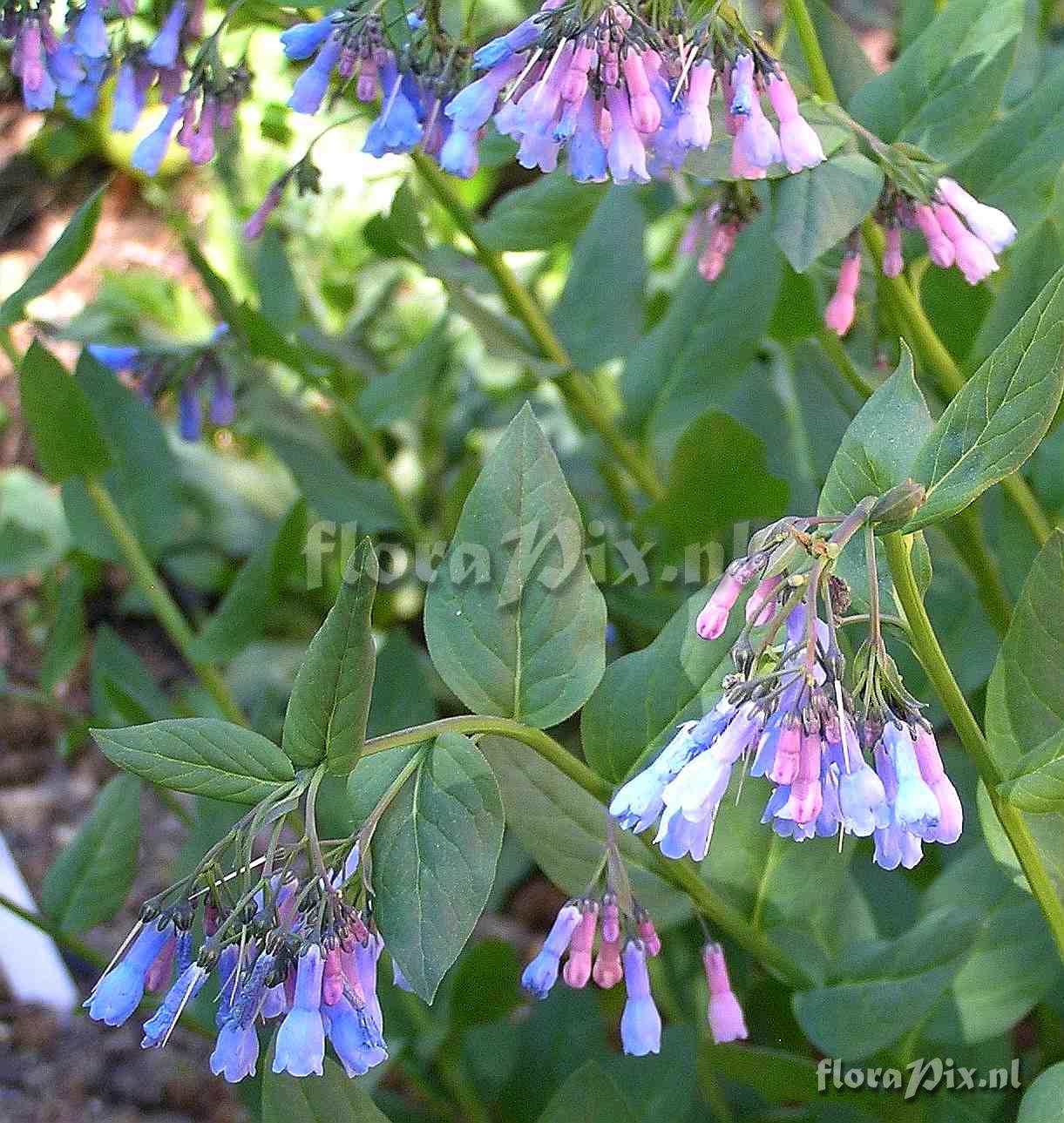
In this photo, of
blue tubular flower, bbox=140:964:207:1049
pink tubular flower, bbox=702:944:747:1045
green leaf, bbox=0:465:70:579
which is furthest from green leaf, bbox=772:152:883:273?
green leaf, bbox=0:465:70:579

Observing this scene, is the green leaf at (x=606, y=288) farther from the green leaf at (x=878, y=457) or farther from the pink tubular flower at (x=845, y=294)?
the green leaf at (x=878, y=457)

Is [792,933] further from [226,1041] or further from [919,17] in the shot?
[919,17]

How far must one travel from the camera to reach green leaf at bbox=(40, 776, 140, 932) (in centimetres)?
134

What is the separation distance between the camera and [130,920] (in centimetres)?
195

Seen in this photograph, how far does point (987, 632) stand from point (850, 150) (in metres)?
0.61

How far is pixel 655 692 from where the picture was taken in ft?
3.28

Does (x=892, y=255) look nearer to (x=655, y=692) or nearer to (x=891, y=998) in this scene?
(x=655, y=692)

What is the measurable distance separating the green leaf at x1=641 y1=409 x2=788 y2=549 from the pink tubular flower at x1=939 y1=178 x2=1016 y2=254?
40 cm

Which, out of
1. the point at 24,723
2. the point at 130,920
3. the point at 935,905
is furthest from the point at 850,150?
the point at 24,723

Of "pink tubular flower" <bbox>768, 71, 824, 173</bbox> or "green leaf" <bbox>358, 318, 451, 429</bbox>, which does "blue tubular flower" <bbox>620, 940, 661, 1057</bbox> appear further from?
"green leaf" <bbox>358, 318, 451, 429</bbox>

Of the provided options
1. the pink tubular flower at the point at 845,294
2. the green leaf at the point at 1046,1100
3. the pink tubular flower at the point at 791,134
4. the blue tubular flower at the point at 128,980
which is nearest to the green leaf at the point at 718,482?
the pink tubular flower at the point at 845,294

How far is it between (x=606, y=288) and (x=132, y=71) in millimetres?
595

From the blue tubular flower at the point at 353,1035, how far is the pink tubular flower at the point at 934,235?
737 mm

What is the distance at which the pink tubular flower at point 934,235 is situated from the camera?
1.12 meters
